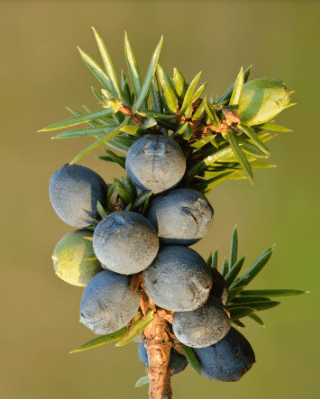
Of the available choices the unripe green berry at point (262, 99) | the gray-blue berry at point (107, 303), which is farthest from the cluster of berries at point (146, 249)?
the unripe green berry at point (262, 99)

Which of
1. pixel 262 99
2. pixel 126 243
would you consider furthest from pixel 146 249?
pixel 262 99

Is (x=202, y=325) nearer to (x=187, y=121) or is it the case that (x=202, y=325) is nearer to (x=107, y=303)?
(x=107, y=303)

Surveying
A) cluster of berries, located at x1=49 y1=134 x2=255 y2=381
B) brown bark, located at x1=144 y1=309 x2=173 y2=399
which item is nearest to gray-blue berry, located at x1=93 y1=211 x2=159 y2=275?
cluster of berries, located at x1=49 y1=134 x2=255 y2=381

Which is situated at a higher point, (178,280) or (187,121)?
(187,121)

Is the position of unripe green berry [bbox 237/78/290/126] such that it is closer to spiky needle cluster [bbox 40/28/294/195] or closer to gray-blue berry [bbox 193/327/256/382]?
spiky needle cluster [bbox 40/28/294/195]

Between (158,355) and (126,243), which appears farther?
(158,355)

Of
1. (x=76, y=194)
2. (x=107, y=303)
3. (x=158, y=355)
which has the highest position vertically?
(x=76, y=194)
